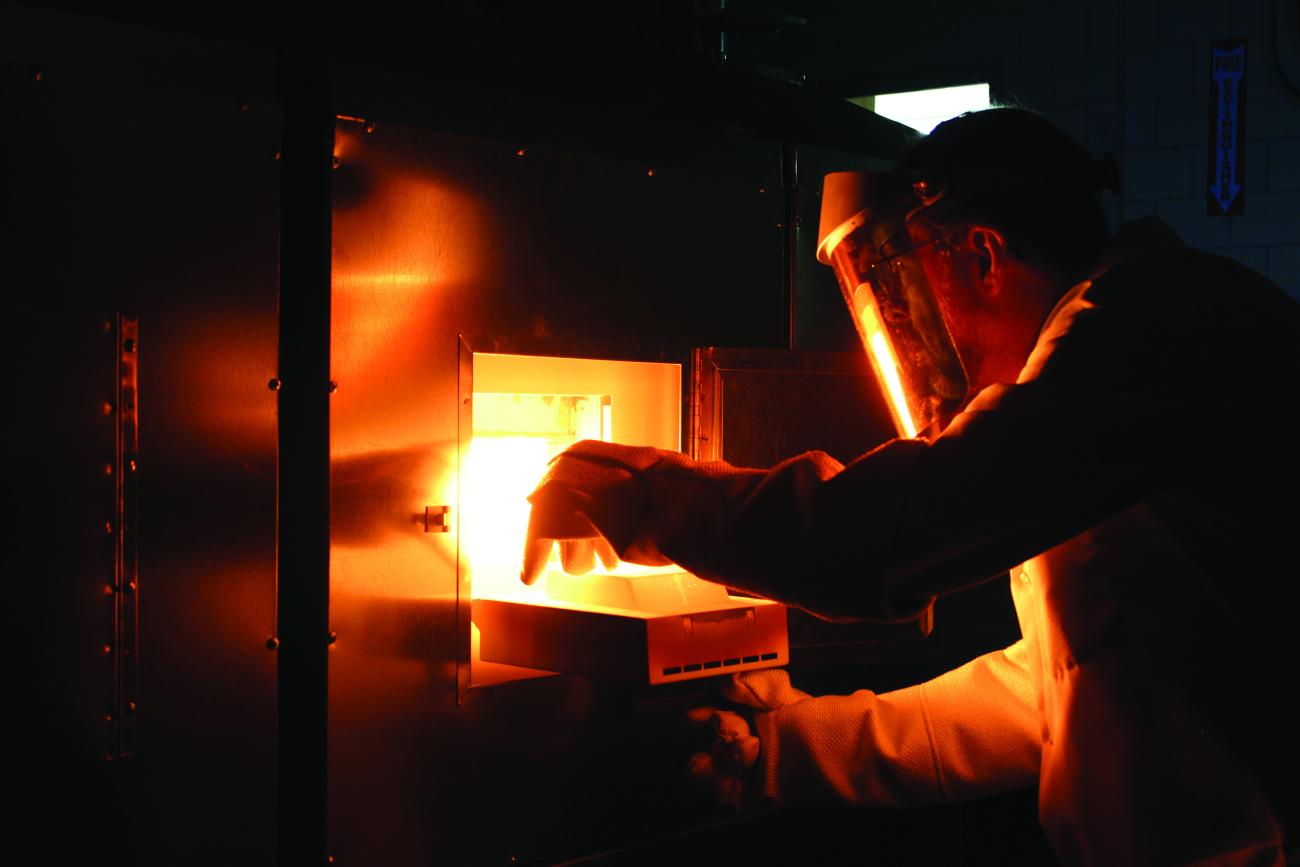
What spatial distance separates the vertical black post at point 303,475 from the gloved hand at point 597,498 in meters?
0.34

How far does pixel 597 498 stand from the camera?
95 centimetres

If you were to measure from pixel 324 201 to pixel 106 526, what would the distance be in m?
0.42

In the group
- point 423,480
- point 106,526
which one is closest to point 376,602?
point 423,480

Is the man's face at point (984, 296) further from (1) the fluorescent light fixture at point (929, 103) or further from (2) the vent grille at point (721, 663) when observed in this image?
(1) the fluorescent light fixture at point (929, 103)

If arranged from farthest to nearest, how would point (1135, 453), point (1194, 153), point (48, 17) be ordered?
point (1194, 153) < point (48, 17) < point (1135, 453)

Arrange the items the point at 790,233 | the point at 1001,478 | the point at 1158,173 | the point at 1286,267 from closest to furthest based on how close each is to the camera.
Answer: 1. the point at 1001,478
2. the point at 790,233
3. the point at 1286,267
4. the point at 1158,173

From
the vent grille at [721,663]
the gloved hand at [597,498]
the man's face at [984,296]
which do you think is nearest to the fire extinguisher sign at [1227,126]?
the man's face at [984,296]

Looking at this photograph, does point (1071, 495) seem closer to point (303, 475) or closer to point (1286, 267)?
point (303, 475)

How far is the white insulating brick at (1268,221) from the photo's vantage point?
2830mm

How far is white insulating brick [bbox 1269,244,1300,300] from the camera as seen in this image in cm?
283

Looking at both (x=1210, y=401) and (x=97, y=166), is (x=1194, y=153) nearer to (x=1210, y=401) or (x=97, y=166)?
(x=1210, y=401)

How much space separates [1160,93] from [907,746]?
2353 millimetres

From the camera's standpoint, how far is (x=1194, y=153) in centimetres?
291

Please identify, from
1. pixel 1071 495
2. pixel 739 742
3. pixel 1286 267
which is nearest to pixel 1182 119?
pixel 1286 267
